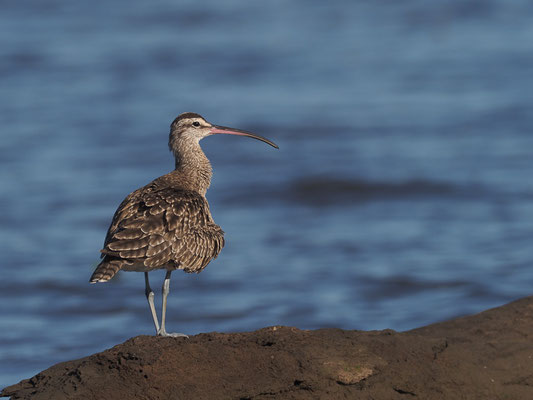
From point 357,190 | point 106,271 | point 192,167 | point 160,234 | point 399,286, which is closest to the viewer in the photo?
point 106,271

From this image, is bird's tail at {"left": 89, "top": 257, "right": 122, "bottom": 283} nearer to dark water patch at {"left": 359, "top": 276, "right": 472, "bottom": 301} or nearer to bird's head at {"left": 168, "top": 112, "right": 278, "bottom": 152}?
bird's head at {"left": 168, "top": 112, "right": 278, "bottom": 152}

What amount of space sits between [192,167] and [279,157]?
1065cm

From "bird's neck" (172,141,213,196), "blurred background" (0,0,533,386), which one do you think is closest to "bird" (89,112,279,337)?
"bird's neck" (172,141,213,196)

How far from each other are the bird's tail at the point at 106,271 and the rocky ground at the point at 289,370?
2.23ft

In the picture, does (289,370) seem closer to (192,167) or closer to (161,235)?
(161,235)

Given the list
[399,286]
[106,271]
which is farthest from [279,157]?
[106,271]

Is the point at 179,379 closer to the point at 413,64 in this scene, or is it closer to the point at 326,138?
the point at 326,138

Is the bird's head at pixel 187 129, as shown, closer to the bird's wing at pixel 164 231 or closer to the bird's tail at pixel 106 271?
the bird's wing at pixel 164 231

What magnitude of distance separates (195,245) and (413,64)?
56.6ft

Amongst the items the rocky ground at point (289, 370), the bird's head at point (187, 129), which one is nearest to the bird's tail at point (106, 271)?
the rocky ground at point (289, 370)

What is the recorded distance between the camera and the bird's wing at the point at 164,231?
329 inches

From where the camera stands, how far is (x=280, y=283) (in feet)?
46.4

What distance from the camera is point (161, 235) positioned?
8.66 m

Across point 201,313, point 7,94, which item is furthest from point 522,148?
point 7,94
